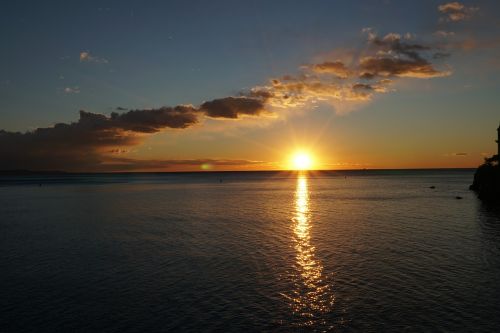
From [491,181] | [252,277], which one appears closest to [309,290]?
[252,277]

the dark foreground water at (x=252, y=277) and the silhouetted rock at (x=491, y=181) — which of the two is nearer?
the dark foreground water at (x=252, y=277)

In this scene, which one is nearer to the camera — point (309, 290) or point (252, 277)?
point (309, 290)

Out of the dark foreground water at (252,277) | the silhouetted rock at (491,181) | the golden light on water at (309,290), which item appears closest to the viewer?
the dark foreground water at (252,277)

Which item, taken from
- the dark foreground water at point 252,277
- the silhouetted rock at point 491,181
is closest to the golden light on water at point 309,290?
the dark foreground water at point 252,277

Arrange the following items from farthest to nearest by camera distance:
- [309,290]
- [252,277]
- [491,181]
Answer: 1. [491,181]
2. [252,277]
3. [309,290]

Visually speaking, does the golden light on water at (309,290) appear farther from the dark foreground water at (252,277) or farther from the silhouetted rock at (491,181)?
the silhouetted rock at (491,181)

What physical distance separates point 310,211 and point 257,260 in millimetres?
39515

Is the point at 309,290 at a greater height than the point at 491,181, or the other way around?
the point at 491,181

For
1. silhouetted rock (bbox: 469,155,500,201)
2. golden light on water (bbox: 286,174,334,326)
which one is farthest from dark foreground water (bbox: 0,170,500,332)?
silhouetted rock (bbox: 469,155,500,201)

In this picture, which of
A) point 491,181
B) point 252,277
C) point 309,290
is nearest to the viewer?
point 309,290

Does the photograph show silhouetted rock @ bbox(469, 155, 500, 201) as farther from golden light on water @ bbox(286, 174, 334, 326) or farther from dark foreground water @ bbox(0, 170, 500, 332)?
golden light on water @ bbox(286, 174, 334, 326)

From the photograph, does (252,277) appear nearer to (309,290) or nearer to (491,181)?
(309,290)

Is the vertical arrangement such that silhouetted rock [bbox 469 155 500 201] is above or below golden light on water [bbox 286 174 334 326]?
above

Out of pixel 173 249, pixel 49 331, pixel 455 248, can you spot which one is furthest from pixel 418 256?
pixel 49 331
